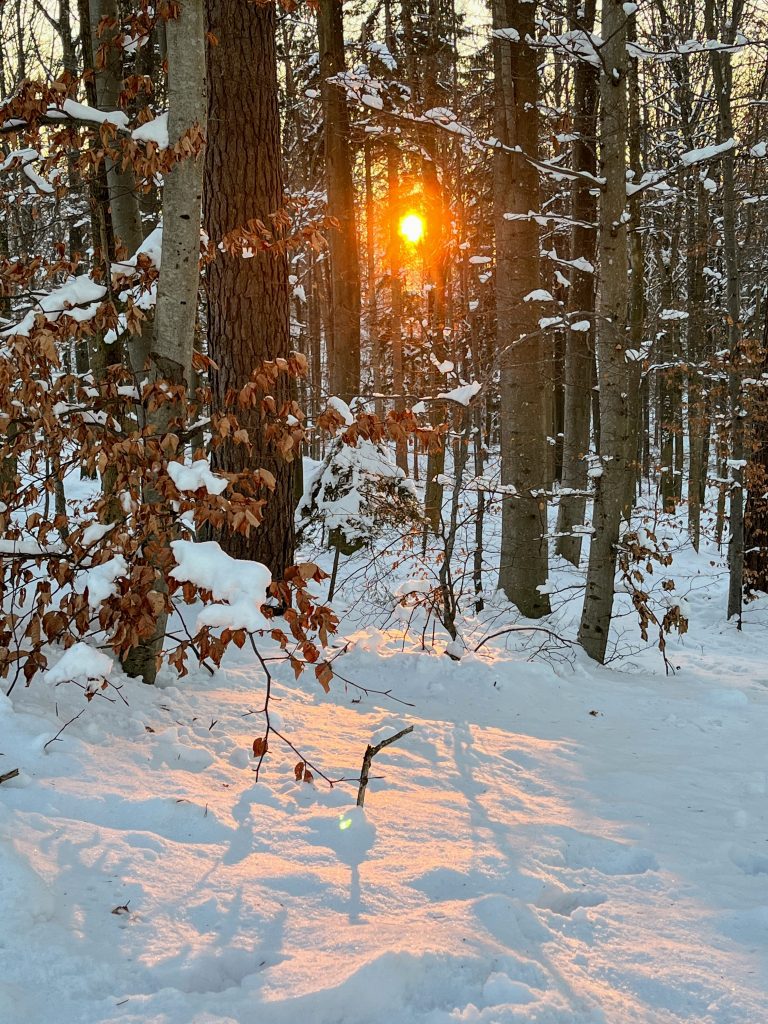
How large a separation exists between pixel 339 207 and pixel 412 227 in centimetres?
801

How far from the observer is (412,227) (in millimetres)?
17938

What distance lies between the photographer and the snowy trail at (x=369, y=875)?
201 centimetres

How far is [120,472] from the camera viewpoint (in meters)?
2.87

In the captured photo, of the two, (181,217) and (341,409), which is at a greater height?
(181,217)

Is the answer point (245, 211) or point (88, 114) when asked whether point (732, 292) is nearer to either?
point (245, 211)

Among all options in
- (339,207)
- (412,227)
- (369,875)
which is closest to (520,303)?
(339,207)

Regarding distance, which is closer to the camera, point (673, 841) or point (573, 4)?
point (673, 841)

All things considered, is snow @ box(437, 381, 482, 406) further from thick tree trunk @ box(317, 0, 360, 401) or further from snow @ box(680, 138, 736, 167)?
thick tree trunk @ box(317, 0, 360, 401)

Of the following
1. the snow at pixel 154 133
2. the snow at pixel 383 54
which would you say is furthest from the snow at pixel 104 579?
the snow at pixel 383 54

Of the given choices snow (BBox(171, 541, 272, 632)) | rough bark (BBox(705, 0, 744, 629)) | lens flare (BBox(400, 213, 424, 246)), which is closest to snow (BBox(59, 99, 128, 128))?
snow (BBox(171, 541, 272, 632))

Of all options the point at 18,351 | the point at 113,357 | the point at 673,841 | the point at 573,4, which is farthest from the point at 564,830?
the point at 573,4

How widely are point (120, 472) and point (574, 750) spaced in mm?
3294

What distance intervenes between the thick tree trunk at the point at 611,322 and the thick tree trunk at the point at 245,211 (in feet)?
9.66

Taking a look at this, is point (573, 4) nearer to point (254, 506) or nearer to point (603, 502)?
point (603, 502)
